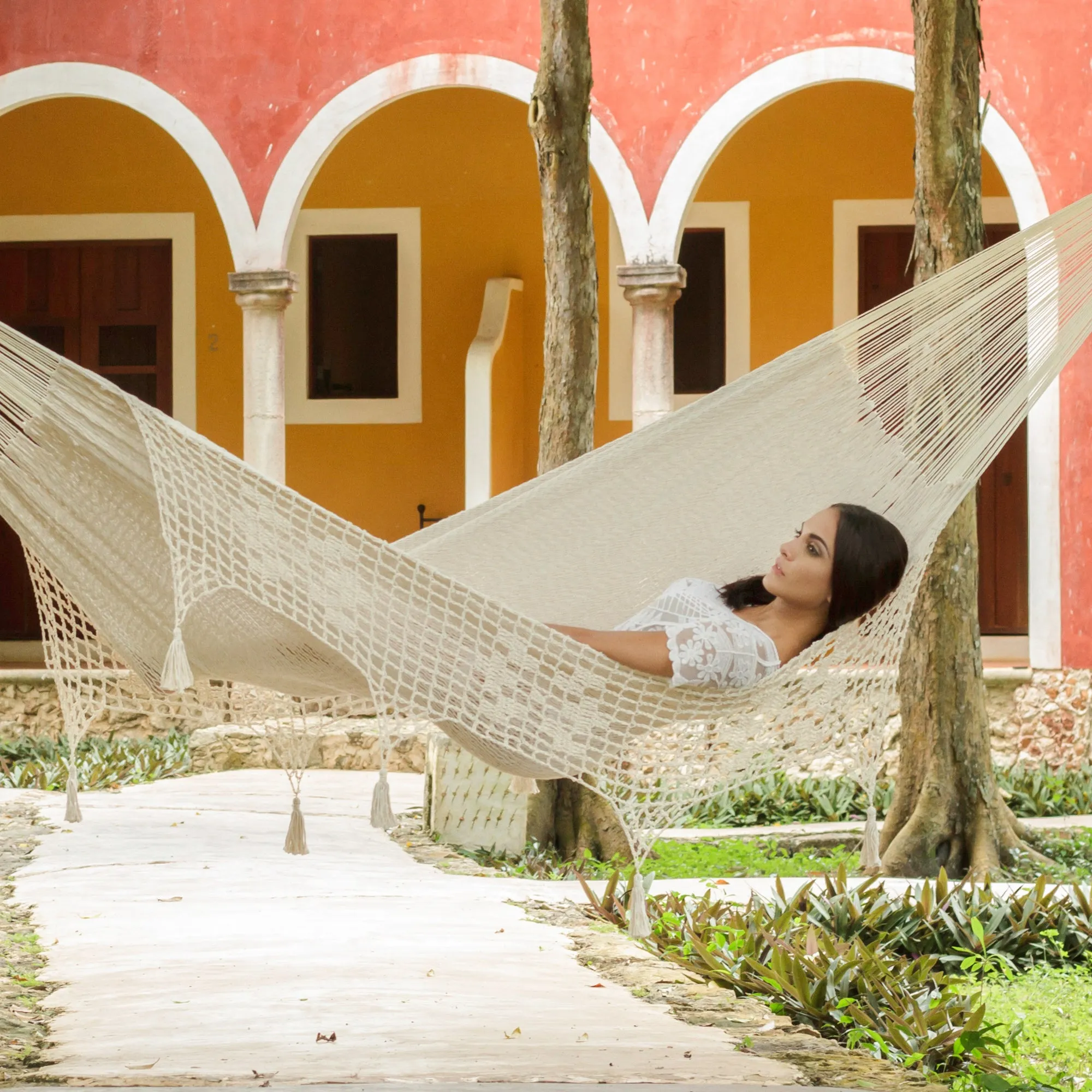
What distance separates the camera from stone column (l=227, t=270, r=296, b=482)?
699cm

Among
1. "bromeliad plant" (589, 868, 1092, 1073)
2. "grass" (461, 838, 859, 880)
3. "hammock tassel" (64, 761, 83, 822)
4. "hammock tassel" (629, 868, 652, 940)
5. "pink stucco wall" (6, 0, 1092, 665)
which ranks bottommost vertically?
"grass" (461, 838, 859, 880)

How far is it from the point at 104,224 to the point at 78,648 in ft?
19.0

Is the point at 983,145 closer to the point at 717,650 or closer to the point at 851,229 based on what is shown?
the point at 851,229

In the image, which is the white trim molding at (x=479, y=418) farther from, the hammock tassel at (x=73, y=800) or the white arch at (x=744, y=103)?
the hammock tassel at (x=73, y=800)

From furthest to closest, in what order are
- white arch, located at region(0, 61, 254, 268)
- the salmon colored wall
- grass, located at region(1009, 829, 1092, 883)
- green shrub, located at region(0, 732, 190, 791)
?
the salmon colored wall → white arch, located at region(0, 61, 254, 268) → green shrub, located at region(0, 732, 190, 791) → grass, located at region(1009, 829, 1092, 883)

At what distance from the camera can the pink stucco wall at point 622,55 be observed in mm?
6738

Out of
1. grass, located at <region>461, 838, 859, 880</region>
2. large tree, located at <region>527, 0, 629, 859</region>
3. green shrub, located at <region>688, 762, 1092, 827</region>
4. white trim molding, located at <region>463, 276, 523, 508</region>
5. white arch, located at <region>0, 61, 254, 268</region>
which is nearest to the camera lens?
grass, located at <region>461, 838, 859, 880</region>

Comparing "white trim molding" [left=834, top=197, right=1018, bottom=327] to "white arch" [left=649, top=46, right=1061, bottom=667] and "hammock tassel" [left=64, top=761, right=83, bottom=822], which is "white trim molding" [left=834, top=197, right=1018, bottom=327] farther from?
"hammock tassel" [left=64, top=761, right=83, bottom=822]

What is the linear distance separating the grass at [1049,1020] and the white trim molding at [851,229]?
494 cm

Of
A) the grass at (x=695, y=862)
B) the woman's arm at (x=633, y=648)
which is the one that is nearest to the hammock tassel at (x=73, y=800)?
the woman's arm at (x=633, y=648)

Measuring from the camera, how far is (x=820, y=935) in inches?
138

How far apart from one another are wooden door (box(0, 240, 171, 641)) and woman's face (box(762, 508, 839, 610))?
5.94 m

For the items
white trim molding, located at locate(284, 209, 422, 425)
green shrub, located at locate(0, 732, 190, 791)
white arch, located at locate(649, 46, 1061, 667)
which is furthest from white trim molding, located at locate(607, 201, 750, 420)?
green shrub, located at locate(0, 732, 190, 791)

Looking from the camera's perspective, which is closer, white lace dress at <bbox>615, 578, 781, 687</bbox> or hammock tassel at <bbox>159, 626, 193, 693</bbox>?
hammock tassel at <bbox>159, 626, 193, 693</bbox>
